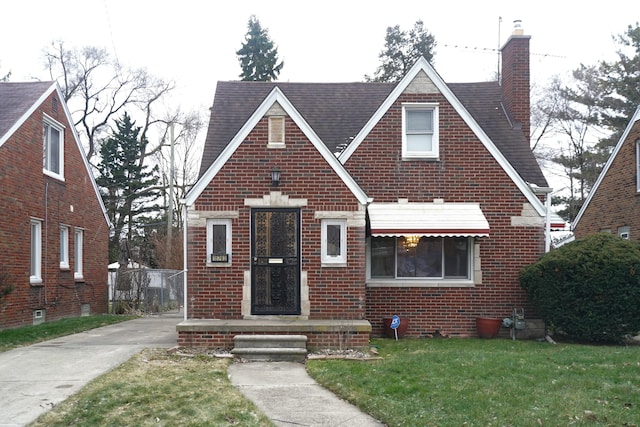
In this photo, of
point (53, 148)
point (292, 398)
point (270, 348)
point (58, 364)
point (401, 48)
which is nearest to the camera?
point (292, 398)

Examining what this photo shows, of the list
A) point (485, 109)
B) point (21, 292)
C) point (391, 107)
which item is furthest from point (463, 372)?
point (21, 292)

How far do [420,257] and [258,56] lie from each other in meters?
32.9

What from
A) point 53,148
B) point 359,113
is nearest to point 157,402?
point 359,113

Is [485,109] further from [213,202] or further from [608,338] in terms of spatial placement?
[213,202]

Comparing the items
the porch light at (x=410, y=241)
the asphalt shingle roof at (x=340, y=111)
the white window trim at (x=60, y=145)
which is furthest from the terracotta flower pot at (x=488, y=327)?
the white window trim at (x=60, y=145)

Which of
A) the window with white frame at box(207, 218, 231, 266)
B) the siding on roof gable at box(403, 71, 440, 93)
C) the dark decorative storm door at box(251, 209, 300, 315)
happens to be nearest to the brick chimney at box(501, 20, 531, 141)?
the siding on roof gable at box(403, 71, 440, 93)

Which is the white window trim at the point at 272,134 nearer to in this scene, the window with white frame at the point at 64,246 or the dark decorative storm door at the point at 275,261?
the dark decorative storm door at the point at 275,261

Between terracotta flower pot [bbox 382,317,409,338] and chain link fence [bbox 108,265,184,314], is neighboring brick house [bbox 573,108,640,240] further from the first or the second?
chain link fence [bbox 108,265,184,314]

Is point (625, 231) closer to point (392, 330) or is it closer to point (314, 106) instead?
point (392, 330)

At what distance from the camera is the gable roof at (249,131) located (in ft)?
39.9

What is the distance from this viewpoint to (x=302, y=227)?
12211mm

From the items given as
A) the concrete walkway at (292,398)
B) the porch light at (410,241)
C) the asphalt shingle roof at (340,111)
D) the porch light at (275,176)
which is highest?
the asphalt shingle roof at (340,111)

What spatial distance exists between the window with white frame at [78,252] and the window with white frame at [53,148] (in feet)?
8.00

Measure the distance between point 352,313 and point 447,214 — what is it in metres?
3.36
